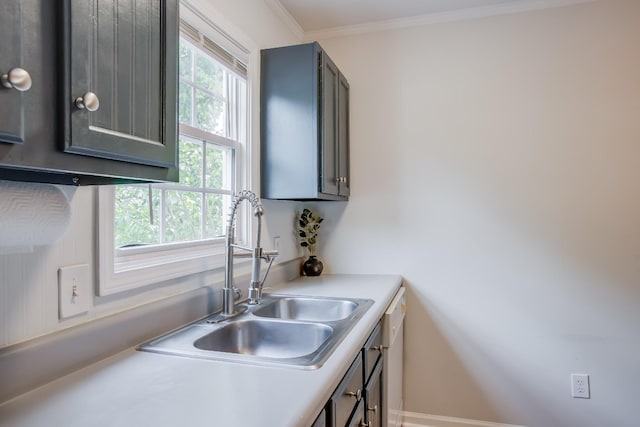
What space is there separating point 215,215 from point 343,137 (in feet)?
3.35

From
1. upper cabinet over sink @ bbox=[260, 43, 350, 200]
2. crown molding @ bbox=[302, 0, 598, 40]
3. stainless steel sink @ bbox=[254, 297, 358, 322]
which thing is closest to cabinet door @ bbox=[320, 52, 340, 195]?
upper cabinet over sink @ bbox=[260, 43, 350, 200]

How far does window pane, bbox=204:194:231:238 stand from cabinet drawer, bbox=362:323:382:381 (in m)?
0.80

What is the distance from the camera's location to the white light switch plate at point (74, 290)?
998 mm

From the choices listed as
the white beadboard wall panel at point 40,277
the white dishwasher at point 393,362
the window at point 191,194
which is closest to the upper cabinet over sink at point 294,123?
the window at point 191,194

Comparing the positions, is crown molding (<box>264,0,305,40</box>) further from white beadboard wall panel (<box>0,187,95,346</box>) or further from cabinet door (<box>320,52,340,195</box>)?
white beadboard wall panel (<box>0,187,95,346</box>)

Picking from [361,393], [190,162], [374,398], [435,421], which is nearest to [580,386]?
[435,421]

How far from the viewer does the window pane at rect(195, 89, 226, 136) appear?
5.60 ft

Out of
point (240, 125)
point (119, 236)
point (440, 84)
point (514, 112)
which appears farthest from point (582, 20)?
point (119, 236)

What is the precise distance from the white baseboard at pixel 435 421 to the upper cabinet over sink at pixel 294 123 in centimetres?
145

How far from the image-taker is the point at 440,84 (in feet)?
8.03

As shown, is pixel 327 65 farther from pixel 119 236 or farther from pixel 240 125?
pixel 119 236

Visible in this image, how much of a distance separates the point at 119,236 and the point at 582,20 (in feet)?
8.31

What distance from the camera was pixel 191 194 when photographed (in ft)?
5.43

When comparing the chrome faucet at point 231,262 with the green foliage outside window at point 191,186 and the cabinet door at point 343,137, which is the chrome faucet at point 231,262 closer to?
the green foliage outside window at point 191,186
